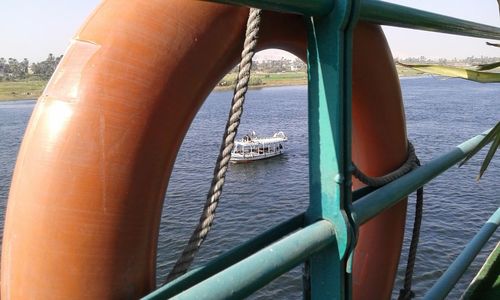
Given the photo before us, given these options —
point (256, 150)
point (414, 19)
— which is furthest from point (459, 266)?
point (256, 150)

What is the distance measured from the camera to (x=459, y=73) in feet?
6.48

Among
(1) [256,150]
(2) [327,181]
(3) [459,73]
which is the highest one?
(3) [459,73]

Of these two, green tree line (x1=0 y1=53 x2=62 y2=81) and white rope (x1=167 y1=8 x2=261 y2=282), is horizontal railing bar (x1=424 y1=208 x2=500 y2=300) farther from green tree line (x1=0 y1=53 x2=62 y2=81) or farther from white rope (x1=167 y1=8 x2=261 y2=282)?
green tree line (x1=0 y1=53 x2=62 y2=81)

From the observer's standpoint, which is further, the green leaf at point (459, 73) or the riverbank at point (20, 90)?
the riverbank at point (20, 90)

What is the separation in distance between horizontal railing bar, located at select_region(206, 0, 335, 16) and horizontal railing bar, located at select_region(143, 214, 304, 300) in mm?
440

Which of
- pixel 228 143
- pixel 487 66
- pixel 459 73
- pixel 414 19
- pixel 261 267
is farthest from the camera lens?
pixel 487 66

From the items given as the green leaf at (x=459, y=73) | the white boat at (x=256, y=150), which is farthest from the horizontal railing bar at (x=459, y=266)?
the white boat at (x=256, y=150)

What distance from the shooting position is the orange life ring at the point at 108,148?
79 centimetres

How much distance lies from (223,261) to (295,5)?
505 millimetres

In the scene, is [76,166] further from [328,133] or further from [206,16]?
[328,133]

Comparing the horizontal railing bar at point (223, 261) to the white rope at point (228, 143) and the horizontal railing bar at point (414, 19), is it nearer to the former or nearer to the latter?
the white rope at point (228, 143)

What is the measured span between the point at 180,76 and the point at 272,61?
142148 mm

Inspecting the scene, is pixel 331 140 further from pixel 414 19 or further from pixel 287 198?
pixel 287 198

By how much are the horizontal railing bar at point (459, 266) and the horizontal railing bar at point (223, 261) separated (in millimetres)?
730
